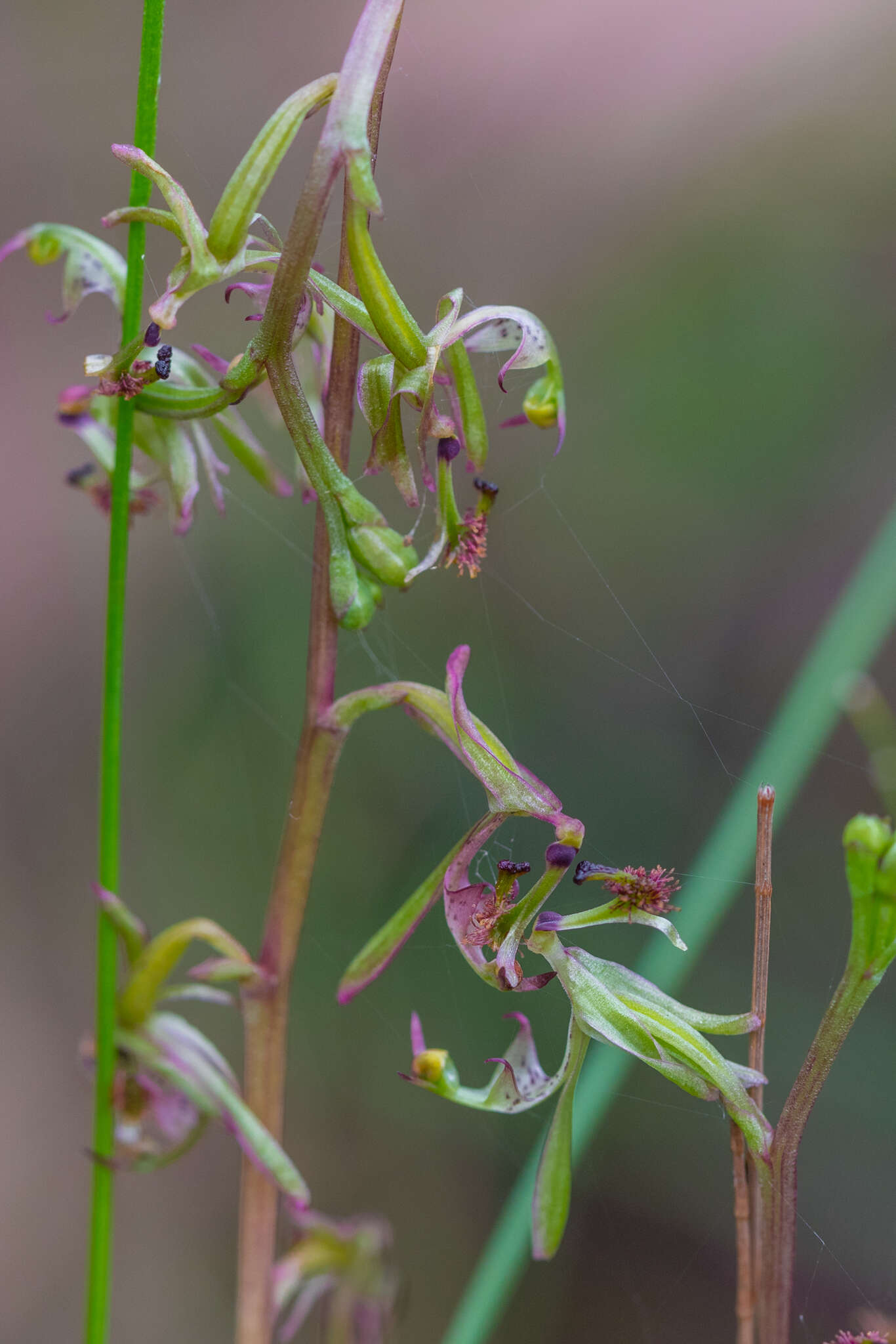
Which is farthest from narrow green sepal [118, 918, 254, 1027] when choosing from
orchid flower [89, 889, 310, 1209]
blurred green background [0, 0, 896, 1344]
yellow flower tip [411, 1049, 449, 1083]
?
blurred green background [0, 0, 896, 1344]

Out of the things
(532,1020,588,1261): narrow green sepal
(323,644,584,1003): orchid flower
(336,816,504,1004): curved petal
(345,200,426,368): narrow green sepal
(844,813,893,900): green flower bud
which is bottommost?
(532,1020,588,1261): narrow green sepal

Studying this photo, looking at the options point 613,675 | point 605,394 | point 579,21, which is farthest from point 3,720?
point 579,21

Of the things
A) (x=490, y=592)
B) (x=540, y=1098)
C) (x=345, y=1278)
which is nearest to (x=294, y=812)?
(x=540, y=1098)

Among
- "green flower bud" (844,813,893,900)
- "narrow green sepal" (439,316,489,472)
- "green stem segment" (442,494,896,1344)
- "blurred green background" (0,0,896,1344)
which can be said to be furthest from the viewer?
"blurred green background" (0,0,896,1344)

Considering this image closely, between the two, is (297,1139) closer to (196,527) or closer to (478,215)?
(196,527)

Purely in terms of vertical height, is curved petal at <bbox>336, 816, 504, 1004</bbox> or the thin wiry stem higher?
the thin wiry stem

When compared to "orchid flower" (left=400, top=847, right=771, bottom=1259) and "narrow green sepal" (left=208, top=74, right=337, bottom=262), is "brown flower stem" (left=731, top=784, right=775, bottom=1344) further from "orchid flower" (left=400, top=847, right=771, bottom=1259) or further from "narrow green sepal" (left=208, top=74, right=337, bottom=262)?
"narrow green sepal" (left=208, top=74, right=337, bottom=262)
